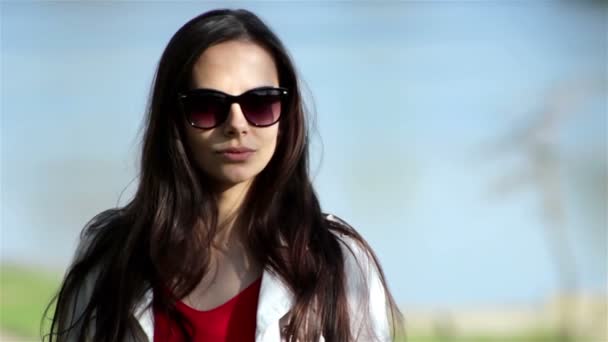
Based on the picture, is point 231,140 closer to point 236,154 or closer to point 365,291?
point 236,154

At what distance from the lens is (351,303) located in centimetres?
236

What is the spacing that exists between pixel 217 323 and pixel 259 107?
0.48m

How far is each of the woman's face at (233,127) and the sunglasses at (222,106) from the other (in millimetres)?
12

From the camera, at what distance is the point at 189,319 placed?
2283 mm

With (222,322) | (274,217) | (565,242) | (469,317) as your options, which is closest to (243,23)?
(274,217)

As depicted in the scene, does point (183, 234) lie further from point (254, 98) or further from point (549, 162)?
point (549, 162)

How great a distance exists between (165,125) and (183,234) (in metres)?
0.25

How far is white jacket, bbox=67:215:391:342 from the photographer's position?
89.4 inches

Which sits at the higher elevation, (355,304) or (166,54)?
(166,54)

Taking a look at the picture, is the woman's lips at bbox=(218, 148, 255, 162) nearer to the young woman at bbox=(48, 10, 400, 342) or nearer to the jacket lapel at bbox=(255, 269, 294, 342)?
the young woman at bbox=(48, 10, 400, 342)

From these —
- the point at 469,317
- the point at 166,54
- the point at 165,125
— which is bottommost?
the point at 469,317

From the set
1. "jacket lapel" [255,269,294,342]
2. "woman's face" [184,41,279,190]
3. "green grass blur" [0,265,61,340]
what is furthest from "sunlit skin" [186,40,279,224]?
"green grass blur" [0,265,61,340]

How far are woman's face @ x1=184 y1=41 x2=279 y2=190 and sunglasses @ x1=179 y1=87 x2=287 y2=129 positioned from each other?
0.5 inches

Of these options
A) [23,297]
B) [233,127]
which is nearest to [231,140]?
[233,127]
